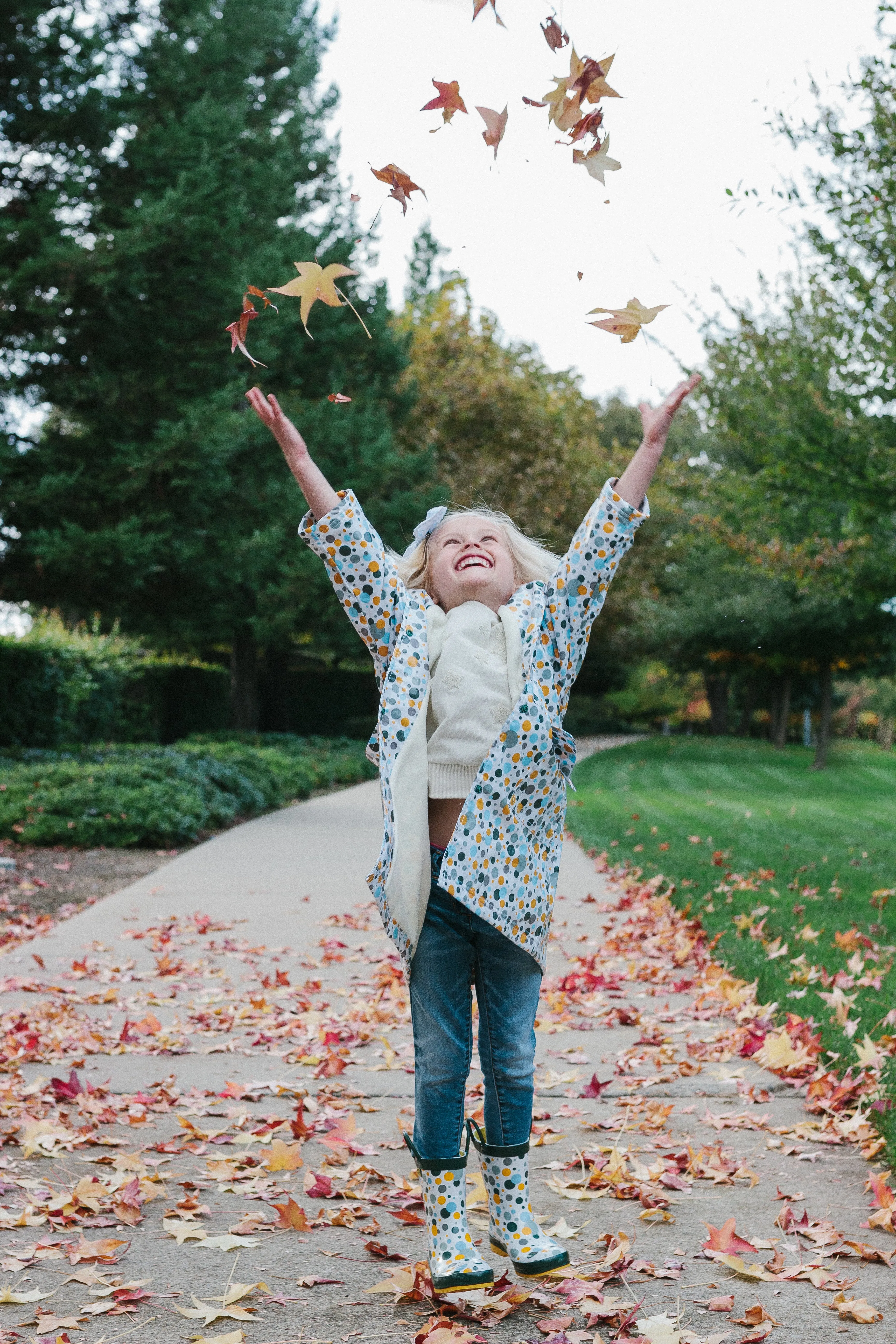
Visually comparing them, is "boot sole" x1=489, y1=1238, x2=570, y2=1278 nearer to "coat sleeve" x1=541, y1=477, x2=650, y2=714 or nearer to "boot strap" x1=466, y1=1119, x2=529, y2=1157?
"boot strap" x1=466, y1=1119, x2=529, y2=1157

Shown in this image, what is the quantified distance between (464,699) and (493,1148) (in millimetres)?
995

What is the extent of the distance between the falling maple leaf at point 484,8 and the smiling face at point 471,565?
112 cm

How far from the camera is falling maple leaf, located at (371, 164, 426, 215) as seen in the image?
272 cm

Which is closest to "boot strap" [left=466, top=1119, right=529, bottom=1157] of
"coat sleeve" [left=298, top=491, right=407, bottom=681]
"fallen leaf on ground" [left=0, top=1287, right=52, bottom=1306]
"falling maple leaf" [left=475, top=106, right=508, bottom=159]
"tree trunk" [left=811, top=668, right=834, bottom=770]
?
"fallen leaf on ground" [left=0, top=1287, right=52, bottom=1306]

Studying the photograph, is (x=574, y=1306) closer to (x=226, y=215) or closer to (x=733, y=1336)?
(x=733, y=1336)

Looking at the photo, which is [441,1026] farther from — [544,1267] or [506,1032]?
[544,1267]

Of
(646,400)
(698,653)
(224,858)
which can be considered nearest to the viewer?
(646,400)

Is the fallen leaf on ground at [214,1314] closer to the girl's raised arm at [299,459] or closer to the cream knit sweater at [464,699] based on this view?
the cream knit sweater at [464,699]

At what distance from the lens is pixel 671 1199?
3.12 meters

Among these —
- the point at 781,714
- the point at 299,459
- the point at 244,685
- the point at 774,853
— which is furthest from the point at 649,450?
the point at 781,714

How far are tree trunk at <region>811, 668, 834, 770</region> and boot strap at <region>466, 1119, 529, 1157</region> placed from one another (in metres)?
21.5

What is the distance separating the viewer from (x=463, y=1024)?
2.66 meters

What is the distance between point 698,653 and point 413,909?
1041 inches

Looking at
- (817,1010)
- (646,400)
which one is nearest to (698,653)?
(817,1010)
